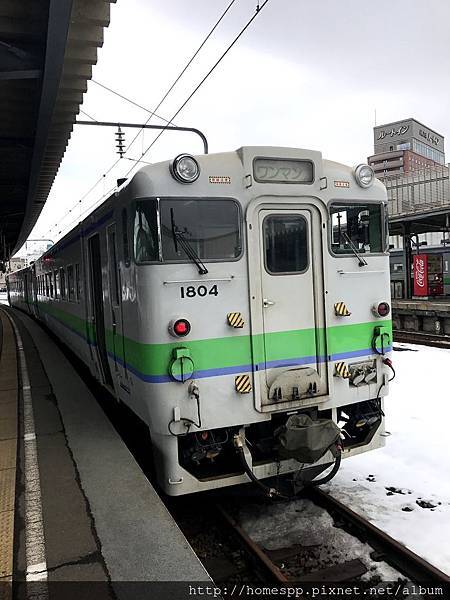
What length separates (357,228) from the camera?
5043mm

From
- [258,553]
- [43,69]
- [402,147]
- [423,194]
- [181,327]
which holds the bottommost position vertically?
[258,553]

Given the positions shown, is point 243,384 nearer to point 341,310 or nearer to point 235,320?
point 235,320

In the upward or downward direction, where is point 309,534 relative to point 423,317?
downward

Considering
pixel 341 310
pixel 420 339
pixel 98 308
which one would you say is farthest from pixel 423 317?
pixel 341 310

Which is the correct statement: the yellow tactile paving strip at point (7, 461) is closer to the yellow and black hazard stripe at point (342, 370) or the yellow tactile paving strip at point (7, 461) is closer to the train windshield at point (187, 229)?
the train windshield at point (187, 229)

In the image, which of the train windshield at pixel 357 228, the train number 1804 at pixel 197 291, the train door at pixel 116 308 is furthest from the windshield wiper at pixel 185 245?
the train windshield at pixel 357 228

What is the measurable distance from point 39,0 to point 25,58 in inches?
51.8

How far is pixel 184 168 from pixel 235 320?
1.38m

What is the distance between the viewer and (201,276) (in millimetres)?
4395

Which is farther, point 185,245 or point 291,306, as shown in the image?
point 291,306

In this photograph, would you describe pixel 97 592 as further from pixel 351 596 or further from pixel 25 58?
pixel 25 58

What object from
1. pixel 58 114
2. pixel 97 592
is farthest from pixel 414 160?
pixel 97 592

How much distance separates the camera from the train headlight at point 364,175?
5.01 metres

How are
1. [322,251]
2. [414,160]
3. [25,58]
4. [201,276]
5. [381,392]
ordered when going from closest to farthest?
[201,276]
[322,251]
[381,392]
[25,58]
[414,160]
